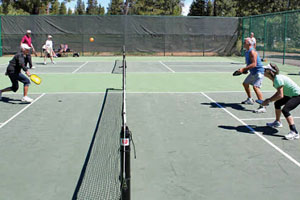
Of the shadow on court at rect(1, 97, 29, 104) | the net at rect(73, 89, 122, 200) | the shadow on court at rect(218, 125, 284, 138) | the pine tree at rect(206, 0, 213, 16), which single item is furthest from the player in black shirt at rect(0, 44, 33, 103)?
the pine tree at rect(206, 0, 213, 16)

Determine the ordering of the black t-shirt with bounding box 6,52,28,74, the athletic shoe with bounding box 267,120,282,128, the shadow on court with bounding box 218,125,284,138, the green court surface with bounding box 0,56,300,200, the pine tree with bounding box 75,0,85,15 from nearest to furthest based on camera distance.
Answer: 1. the green court surface with bounding box 0,56,300,200
2. the shadow on court with bounding box 218,125,284,138
3. the athletic shoe with bounding box 267,120,282,128
4. the black t-shirt with bounding box 6,52,28,74
5. the pine tree with bounding box 75,0,85,15

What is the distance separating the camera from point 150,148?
222 inches

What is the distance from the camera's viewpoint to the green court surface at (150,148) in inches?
166

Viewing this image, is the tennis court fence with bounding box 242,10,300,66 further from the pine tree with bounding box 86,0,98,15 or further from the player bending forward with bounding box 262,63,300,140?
the pine tree with bounding box 86,0,98,15

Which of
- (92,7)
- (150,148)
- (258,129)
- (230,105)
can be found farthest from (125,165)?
(92,7)

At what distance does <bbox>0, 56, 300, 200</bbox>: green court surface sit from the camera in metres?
4.22


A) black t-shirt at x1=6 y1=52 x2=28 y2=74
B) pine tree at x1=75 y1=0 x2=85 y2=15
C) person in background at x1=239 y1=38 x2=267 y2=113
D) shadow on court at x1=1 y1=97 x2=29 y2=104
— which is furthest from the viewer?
pine tree at x1=75 y1=0 x2=85 y2=15

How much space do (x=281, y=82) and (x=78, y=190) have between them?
3828 millimetres

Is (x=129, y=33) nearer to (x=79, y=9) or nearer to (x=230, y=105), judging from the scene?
(x=230, y=105)

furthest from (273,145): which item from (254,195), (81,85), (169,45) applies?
(169,45)

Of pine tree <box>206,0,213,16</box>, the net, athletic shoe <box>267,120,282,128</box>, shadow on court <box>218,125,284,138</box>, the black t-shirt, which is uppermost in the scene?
pine tree <box>206,0,213,16</box>

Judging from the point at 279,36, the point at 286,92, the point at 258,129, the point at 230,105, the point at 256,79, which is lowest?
the point at 258,129

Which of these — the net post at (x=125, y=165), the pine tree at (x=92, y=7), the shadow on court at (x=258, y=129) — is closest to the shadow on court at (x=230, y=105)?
the shadow on court at (x=258, y=129)

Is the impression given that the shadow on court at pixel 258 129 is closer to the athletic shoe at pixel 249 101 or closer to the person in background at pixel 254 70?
the person in background at pixel 254 70
